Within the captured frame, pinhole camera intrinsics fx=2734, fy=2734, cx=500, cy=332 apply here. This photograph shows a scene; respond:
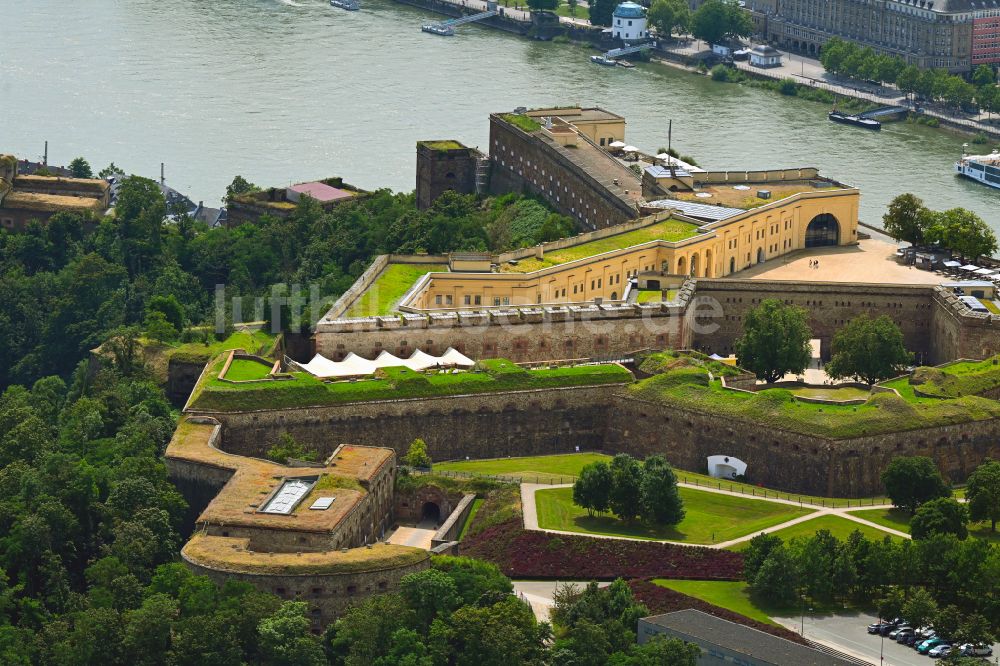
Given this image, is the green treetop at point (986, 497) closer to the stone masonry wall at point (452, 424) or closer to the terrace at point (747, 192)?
the stone masonry wall at point (452, 424)

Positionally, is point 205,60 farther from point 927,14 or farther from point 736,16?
point 927,14

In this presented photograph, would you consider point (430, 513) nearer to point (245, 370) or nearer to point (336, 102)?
point (245, 370)

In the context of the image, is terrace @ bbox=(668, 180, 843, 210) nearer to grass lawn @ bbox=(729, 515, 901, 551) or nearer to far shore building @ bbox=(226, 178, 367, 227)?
far shore building @ bbox=(226, 178, 367, 227)

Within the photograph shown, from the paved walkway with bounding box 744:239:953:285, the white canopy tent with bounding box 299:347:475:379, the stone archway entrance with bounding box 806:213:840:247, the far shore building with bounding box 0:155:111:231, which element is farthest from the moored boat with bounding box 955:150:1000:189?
the white canopy tent with bounding box 299:347:475:379

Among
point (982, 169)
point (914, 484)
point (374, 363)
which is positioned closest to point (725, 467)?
point (914, 484)

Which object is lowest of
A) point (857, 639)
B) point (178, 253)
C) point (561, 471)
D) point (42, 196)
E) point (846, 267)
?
point (178, 253)

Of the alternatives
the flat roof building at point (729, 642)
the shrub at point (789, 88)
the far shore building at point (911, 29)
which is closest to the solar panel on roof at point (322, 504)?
the flat roof building at point (729, 642)
